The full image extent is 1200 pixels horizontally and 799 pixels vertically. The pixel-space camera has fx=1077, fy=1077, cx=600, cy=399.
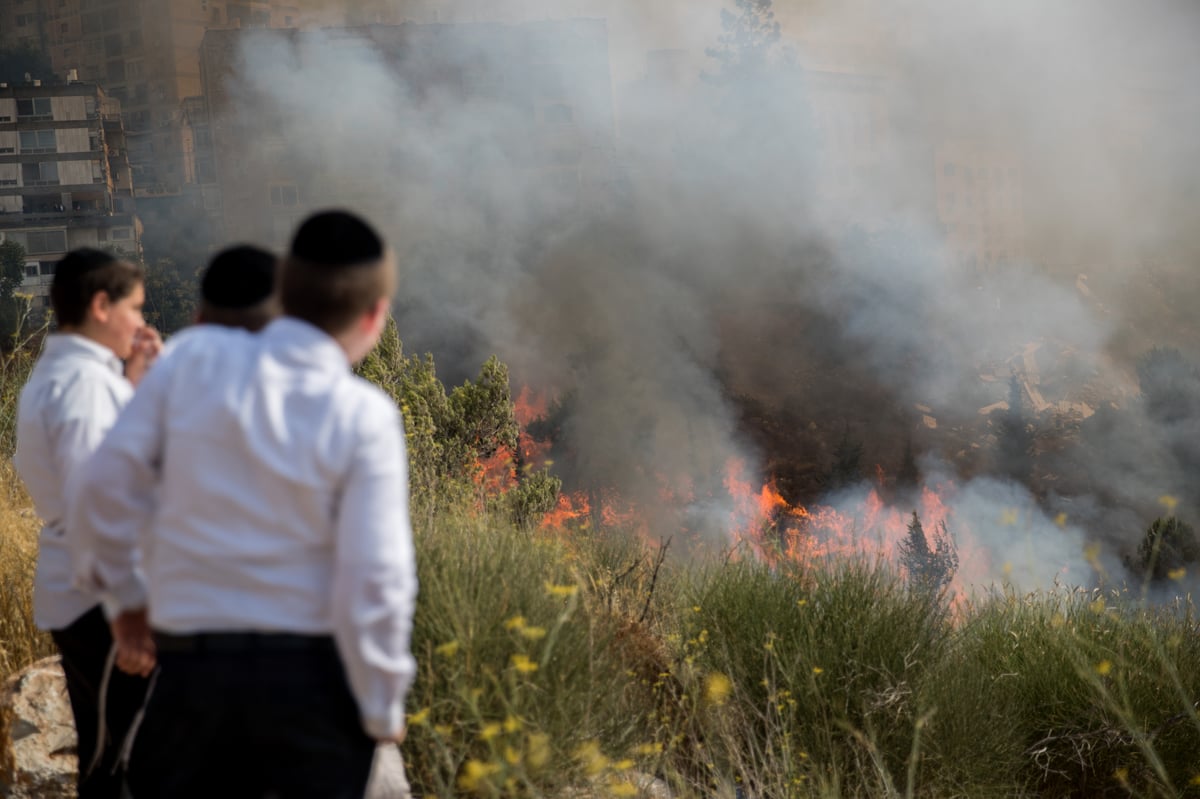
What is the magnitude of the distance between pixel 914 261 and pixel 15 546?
36.1 m

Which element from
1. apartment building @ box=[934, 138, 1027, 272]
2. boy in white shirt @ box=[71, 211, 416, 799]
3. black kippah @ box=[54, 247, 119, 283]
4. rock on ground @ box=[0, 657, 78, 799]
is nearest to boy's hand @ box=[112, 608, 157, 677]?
boy in white shirt @ box=[71, 211, 416, 799]

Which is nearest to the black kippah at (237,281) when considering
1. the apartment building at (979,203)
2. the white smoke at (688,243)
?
the white smoke at (688,243)

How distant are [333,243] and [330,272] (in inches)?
1.9

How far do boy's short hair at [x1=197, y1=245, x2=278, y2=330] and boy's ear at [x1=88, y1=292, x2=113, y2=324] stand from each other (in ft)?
1.61

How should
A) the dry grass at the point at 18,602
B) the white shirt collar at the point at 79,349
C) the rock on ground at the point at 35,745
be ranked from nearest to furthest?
the white shirt collar at the point at 79,349, the rock on ground at the point at 35,745, the dry grass at the point at 18,602

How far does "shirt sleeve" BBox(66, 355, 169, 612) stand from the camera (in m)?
1.87

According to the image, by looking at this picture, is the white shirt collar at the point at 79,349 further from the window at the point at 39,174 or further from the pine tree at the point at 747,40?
the pine tree at the point at 747,40

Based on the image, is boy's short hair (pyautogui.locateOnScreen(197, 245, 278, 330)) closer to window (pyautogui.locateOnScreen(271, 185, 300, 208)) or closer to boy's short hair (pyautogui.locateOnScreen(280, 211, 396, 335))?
boy's short hair (pyautogui.locateOnScreen(280, 211, 396, 335))

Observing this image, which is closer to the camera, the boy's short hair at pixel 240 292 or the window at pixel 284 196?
the boy's short hair at pixel 240 292

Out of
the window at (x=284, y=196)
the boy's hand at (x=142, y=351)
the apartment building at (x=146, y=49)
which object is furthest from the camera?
the apartment building at (x=146, y=49)

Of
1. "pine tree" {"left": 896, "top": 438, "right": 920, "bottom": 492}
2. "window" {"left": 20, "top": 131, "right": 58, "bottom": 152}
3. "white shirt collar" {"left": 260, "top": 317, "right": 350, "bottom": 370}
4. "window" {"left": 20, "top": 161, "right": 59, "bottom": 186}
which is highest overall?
"window" {"left": 20, "top": 131, "right": 58, "bottom": 152}

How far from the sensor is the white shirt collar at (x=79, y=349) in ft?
8.50

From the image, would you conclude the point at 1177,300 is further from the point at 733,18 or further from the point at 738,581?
the point at 738,581

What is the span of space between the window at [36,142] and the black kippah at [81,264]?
3526 centimetres
